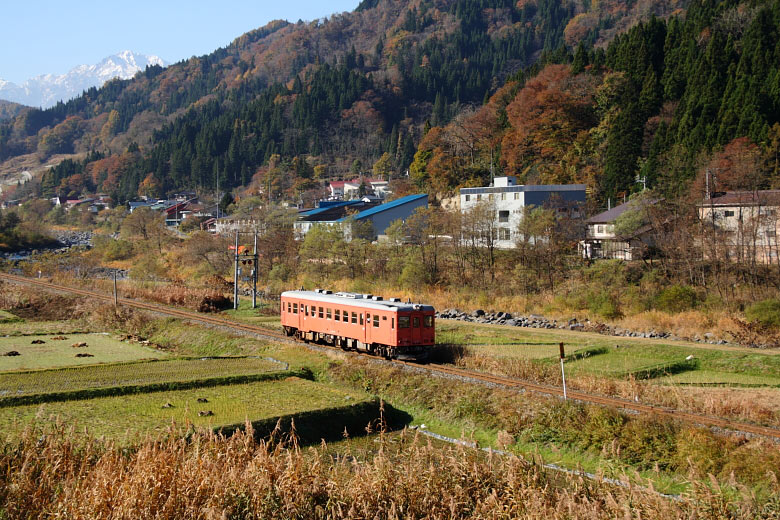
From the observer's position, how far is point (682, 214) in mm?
31828

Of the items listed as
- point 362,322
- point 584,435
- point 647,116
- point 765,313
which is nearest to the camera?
point 584,435

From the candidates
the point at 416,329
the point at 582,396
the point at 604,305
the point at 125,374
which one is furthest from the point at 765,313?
the point at 125,374

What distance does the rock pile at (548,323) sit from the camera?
77.7 feet

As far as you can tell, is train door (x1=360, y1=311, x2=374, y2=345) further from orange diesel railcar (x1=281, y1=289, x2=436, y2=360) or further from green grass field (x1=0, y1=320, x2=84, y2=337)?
green grass field (x1=0, y1=320, x2=84, y2=337)

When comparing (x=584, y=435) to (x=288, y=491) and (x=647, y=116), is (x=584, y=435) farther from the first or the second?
(x=647, y=116)

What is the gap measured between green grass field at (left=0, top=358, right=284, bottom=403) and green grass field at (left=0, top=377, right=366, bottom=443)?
118 centimetres

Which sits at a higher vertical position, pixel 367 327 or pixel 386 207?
pixel 386 207

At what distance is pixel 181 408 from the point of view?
15.6m

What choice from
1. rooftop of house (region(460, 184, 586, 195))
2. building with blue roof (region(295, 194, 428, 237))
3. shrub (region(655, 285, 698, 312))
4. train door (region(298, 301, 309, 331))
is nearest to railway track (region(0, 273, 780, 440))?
train door (region(298, 301, 309, 331))

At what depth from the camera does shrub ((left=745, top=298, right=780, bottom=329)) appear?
23062 millimetres

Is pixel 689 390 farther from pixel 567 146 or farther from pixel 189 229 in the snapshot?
pixel 189 229

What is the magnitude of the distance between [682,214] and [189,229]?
50.4 m

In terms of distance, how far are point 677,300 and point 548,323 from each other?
478cm

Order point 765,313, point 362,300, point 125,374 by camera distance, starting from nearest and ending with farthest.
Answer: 1. point 125,374
2. point 362,300
3. point 765,313
